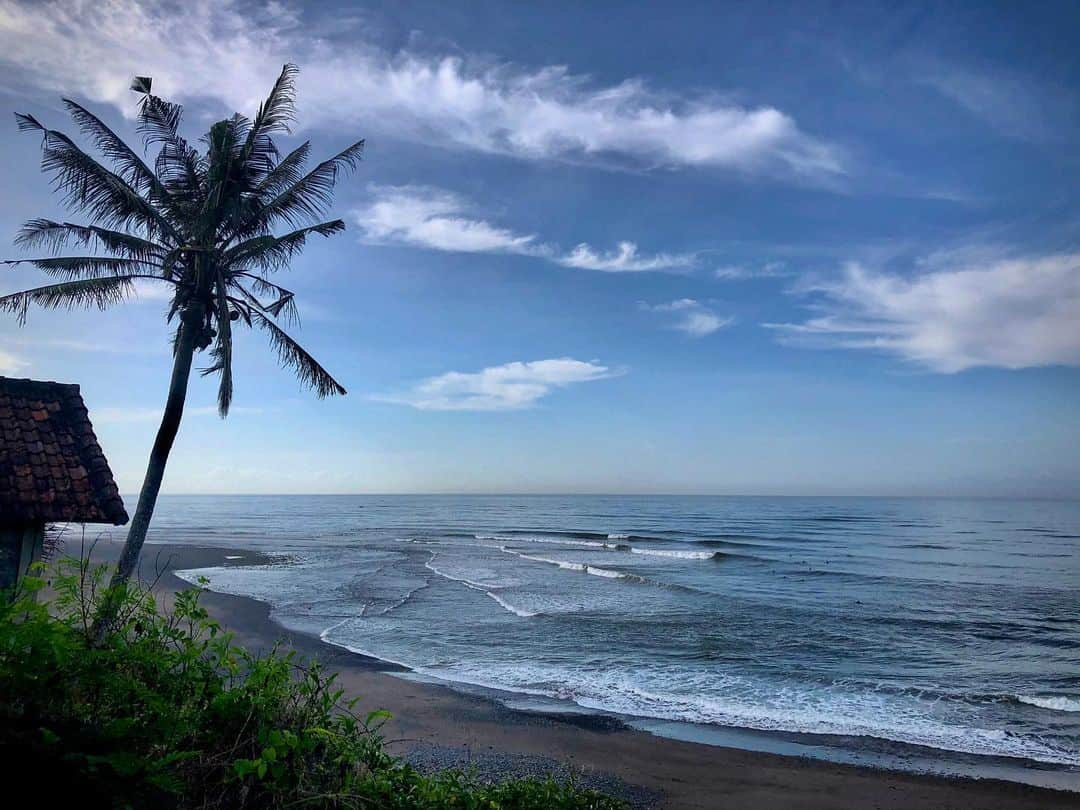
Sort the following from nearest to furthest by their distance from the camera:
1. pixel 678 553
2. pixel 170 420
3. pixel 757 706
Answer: pixel 170 420 → pixel 757 706 → pixel 678 553

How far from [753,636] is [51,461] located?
16.1 metres

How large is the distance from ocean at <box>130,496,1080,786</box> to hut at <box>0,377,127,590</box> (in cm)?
766

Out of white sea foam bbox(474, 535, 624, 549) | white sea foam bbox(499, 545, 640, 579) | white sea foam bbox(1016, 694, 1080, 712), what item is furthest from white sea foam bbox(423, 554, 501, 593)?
white sea foam bbox(1016, 694, 1080, 712)

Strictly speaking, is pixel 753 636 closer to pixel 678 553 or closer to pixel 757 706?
pixel 757 706

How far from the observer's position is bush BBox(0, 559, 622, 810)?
106 inches

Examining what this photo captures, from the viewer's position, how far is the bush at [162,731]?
8.83ft

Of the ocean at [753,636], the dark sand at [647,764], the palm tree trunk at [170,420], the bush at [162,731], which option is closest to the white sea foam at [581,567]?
the ocean at [753,636]

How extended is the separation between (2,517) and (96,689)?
203 inches

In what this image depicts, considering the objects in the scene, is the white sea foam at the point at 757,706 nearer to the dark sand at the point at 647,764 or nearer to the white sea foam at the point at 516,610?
the dark sand at the point at 647,764

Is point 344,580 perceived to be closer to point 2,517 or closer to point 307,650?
point 307,650

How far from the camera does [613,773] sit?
9023 millimetres

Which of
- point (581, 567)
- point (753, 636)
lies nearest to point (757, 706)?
point (753, 636)

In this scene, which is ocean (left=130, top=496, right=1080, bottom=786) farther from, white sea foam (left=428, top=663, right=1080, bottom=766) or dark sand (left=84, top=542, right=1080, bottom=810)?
dark sand (left=84, top=542, right=1080, bottom=810)

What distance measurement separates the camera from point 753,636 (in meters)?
17.9
